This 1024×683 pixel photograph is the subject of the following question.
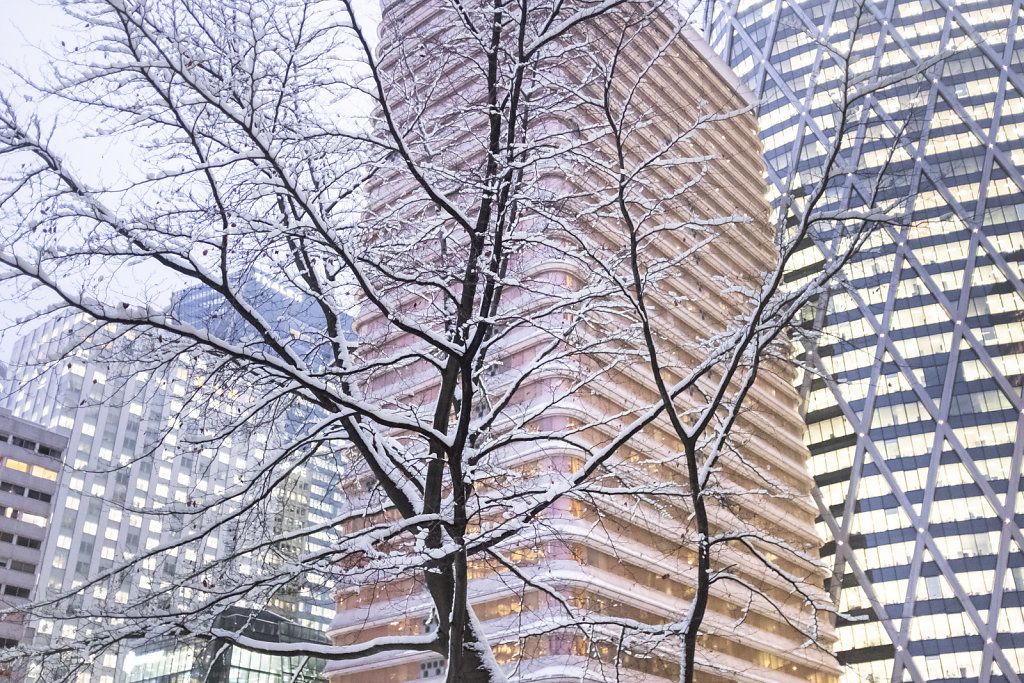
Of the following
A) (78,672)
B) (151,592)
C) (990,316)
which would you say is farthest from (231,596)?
(990,316)

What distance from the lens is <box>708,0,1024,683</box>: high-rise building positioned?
68.0 metres

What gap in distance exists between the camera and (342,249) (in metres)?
7.75

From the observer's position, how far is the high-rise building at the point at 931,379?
68000 mm

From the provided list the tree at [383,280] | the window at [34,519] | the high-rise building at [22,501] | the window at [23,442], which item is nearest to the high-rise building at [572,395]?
the tree at [383,280]

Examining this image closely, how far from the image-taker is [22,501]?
92062mm

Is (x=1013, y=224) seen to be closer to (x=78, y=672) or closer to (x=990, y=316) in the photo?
(x=990, y=316)

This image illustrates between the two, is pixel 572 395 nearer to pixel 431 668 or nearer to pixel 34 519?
pixel 431 668

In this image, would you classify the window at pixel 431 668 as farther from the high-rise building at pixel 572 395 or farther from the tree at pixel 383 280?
the tree at pixel 383 280

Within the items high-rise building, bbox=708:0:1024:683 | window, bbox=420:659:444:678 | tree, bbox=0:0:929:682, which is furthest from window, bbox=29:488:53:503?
tree, bbox=0:0:929:682

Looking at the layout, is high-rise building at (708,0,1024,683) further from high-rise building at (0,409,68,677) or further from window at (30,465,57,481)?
window at (30,465,57,481)

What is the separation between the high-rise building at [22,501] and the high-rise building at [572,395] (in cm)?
6179

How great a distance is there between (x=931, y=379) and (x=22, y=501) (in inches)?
3592

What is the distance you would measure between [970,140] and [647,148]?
160 ft

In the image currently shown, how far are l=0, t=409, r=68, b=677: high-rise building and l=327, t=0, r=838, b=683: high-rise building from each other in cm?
6179
